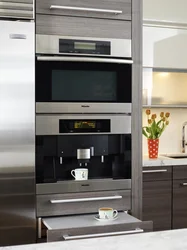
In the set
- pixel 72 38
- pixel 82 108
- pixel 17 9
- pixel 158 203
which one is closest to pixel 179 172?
pixel 158 203

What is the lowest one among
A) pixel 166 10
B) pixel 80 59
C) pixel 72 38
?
pixel 80 59

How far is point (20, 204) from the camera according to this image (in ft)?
9.27

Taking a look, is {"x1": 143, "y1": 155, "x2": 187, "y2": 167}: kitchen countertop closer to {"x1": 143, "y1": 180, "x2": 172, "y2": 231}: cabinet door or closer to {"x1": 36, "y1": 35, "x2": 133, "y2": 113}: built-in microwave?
{"x1": 143, "y1": 180, "x2": 172, "y2": 231}: cabinet door

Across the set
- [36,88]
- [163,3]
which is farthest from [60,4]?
[163,3]

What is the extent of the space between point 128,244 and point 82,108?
67.6 inches

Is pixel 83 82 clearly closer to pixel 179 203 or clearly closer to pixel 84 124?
pixel 84 124

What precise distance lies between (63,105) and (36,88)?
8.7 inches

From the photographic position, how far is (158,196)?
3531 mm

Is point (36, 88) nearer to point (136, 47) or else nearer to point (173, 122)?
point (136, 47)

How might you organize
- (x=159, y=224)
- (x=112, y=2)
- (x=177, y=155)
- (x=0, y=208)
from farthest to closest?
(x=177, y=155), (x=159, y=224), (x=112, y=2), (x=0, y=208)

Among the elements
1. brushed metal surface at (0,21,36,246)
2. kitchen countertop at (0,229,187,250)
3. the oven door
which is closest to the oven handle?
the oven door

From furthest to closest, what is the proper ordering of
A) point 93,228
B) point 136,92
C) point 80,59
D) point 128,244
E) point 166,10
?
1. point 166,10
2. point 136,92
3. point 80,59
4. point 93,228
5. point 128,244

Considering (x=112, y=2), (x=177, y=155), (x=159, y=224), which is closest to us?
(x=112, y=2)

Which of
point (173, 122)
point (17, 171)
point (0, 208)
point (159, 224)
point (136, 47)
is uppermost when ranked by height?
point (136, 47)
